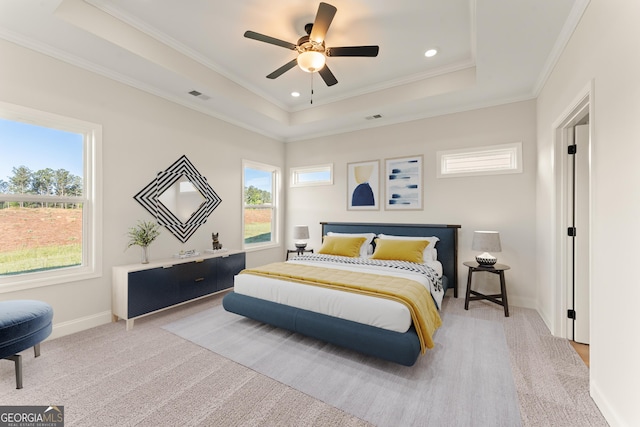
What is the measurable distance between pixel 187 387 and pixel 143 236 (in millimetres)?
2071

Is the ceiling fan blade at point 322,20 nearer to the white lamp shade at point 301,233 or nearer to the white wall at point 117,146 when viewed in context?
the white wall at point 117,146

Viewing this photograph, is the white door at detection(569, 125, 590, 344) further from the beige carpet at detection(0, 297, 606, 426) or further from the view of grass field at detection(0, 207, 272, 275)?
the view of grass field at detection(0, 207, 272, 275)

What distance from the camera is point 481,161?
4133 millimetres

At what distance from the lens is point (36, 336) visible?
2.19 metres

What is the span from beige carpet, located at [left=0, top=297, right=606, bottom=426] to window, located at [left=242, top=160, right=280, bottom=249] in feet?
8.87

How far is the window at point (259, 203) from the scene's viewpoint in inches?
207

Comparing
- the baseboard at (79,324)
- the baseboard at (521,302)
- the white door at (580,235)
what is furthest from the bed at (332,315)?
the baseboard at (79,324)

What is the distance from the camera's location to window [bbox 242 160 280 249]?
527cm

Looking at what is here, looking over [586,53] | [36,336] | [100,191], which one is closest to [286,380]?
[36,336]

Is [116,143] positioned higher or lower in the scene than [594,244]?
higher

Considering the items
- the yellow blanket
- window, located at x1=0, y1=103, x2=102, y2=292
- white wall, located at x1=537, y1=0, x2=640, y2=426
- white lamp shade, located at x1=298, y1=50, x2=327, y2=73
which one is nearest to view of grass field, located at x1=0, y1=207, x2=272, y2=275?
window, located at x1=0, y1=103, x2=102, y2=292

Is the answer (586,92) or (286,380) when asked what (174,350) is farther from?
(586,92)

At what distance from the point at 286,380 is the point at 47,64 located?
3915 millimetres

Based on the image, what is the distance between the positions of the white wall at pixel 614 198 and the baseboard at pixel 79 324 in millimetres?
4630
